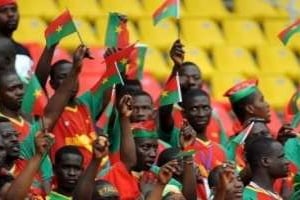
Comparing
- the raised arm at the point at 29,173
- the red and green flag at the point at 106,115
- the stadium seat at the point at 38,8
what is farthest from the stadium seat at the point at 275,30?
the raised arm at the point at 29,173

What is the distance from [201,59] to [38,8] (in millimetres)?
1609

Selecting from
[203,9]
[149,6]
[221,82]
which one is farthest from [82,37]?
[203,9]

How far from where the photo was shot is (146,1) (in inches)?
632

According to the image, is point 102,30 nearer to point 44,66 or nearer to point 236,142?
point 236,142

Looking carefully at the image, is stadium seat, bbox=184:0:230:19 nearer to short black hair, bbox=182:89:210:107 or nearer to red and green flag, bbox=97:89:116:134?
short black hair, bbox=182:89:210:107

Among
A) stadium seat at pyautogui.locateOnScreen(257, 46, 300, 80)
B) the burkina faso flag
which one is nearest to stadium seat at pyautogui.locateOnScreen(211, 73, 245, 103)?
stadium seat at pyautogui.locateOnScreen(257, 46, 300, 80)

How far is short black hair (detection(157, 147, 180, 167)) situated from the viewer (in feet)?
36.5

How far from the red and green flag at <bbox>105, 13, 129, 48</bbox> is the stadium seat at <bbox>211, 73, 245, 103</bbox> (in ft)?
12.5

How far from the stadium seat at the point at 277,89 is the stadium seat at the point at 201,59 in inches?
21.2

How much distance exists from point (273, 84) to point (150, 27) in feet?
4.17

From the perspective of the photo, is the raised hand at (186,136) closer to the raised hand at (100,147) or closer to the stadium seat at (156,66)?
the raised hand at (100,147)

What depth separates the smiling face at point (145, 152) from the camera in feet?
35.8

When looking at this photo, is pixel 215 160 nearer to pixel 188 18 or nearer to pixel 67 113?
pixel 67 113

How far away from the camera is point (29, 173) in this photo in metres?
9.41
